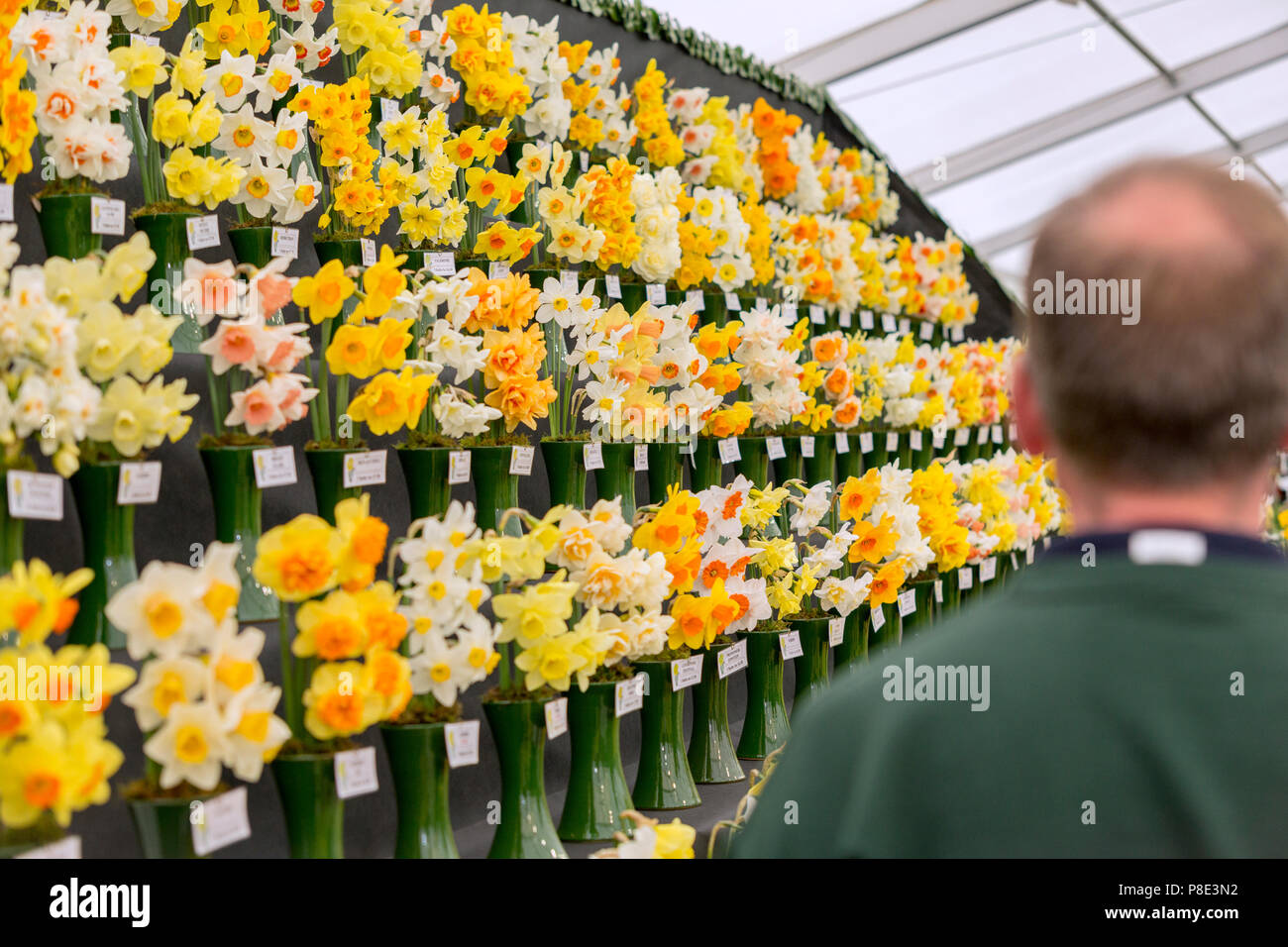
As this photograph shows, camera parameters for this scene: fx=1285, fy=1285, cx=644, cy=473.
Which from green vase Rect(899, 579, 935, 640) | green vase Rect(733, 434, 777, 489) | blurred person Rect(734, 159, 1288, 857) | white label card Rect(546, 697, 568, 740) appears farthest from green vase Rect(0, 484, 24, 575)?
green vase Rect(899, 579, 935, 640)

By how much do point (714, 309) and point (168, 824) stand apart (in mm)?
2282

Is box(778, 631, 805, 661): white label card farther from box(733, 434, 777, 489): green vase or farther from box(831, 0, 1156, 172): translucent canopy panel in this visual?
box(831, 0, 1156, 172): translucent canopy panel

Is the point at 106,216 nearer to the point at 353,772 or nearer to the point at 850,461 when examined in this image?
the point at 353,772

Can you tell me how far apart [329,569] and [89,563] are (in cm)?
48

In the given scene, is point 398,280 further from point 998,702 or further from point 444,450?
point 998,702

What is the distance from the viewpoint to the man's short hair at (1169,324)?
0.76 meters

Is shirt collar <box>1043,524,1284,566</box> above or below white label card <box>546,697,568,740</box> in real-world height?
above

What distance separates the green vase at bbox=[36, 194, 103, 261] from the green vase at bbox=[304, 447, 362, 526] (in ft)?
1.47

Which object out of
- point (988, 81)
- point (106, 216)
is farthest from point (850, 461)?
point (988, 81)

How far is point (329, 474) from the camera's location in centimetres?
205

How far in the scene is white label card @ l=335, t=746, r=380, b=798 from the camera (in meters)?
1.60

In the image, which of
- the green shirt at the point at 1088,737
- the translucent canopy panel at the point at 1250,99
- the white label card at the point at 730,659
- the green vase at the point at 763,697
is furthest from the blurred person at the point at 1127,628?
the translucent canopy panel at the point at 1250,99

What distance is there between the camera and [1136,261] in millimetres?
758
